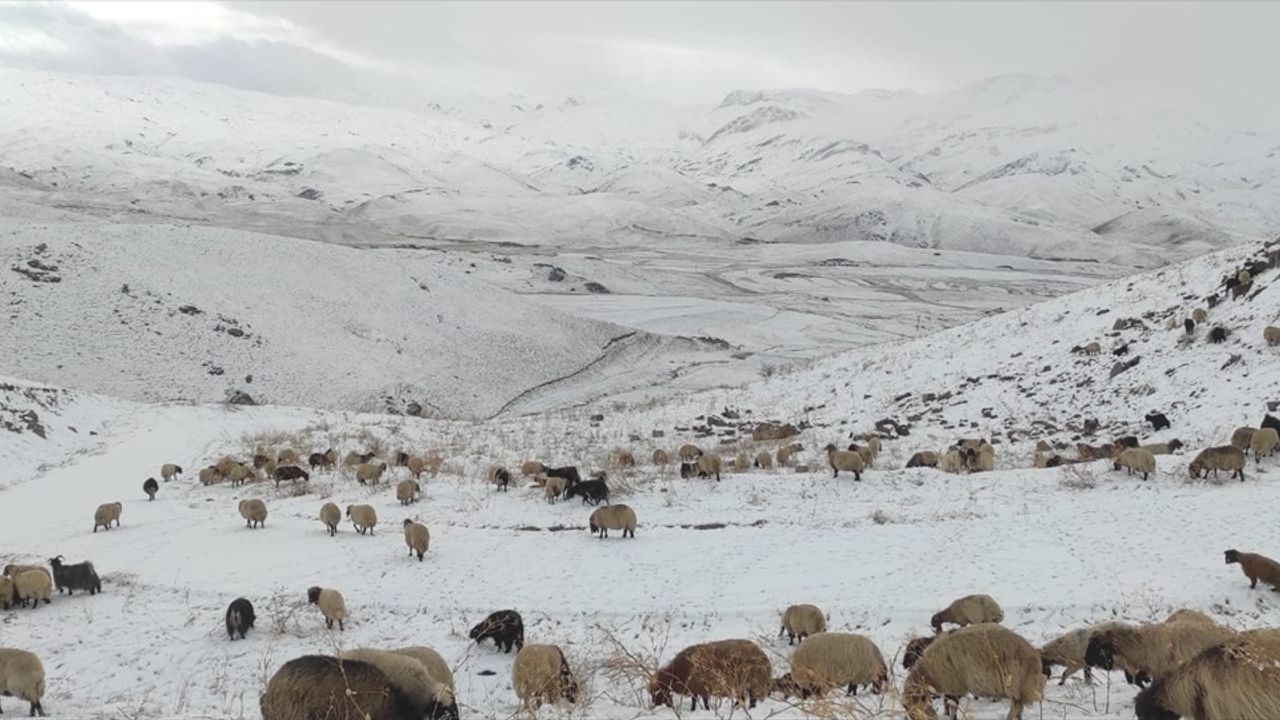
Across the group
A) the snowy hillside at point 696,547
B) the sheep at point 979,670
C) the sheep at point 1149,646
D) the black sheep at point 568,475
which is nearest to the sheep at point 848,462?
the snowy hillside at point 696,547

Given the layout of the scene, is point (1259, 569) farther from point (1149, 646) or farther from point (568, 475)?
point (568, 475)

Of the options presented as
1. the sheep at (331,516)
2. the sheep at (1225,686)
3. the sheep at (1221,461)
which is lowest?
the sheep at (331,516)

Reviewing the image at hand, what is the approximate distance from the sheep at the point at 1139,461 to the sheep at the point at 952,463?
3.54 m

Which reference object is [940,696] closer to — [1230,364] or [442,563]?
[442,563]

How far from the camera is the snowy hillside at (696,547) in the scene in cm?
980

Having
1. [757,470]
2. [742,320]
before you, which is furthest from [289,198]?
[757,470]

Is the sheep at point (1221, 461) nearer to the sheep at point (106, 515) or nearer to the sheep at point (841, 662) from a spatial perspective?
the sheep at point (841, 662)

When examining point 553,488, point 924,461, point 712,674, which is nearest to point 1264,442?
point 924,461

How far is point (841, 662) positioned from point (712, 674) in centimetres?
122

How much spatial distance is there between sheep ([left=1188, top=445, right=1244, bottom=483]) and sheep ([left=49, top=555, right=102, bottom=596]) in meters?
18.6

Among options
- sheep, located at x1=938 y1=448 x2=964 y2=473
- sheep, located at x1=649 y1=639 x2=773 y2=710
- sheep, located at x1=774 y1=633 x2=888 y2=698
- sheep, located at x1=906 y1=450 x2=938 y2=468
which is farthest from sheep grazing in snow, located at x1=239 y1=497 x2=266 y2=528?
sheep, located at x1=938 y1=448 x2=964 y2=473

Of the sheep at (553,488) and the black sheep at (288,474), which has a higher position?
the sheep at (553,488)

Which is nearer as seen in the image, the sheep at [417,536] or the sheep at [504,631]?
the sheep at [504,631]

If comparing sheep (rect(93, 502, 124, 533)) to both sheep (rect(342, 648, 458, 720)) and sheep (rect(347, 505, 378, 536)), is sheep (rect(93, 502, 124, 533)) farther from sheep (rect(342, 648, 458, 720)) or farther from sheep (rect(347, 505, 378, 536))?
sheep (rect(342, 648, 458, 720))
